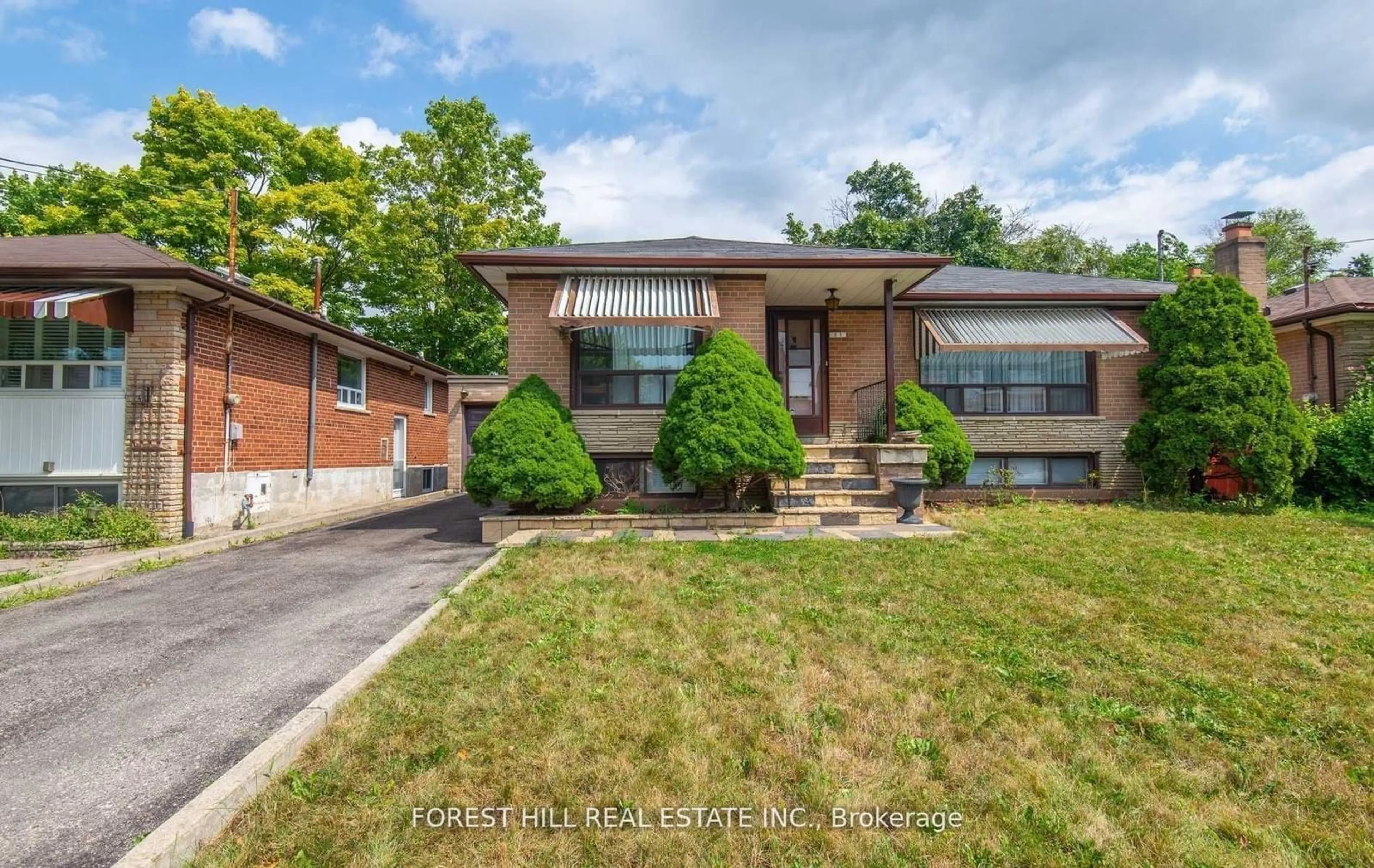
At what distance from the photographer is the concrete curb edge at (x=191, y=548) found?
6191 millimetres

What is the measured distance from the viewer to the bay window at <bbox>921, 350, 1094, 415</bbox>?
11562 millimetres

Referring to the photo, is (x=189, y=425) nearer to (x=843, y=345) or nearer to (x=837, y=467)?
(x=837, y=467)

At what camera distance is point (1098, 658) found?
3662 millimetres

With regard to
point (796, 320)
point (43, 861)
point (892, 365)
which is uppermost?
point (796, 320)

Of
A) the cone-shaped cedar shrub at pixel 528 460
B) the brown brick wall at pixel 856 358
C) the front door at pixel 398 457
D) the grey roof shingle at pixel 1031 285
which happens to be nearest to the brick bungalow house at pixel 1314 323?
the grey roof shingle at pixel 1031 285

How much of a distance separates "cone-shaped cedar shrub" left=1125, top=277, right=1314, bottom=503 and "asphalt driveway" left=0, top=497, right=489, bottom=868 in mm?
11437

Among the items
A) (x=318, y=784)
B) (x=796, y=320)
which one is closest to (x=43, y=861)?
(x=318, y=784)

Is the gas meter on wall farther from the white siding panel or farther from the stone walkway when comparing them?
the stone walkway

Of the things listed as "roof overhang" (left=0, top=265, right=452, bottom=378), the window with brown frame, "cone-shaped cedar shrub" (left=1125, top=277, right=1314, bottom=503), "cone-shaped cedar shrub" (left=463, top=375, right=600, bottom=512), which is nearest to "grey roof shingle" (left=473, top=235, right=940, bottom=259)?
"cone-shaped cedar shrub" (left=463, top=375, right=600, bottom=512)

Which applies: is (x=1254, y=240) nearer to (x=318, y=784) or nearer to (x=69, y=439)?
(x=318, y=784)

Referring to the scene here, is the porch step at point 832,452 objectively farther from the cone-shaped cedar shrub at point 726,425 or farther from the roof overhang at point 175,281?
the roof overhang at point 175,281

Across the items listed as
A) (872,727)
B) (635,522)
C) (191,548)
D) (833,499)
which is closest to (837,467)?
(833,499)

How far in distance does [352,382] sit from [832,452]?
10.7 meters

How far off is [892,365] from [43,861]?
32.4ft
